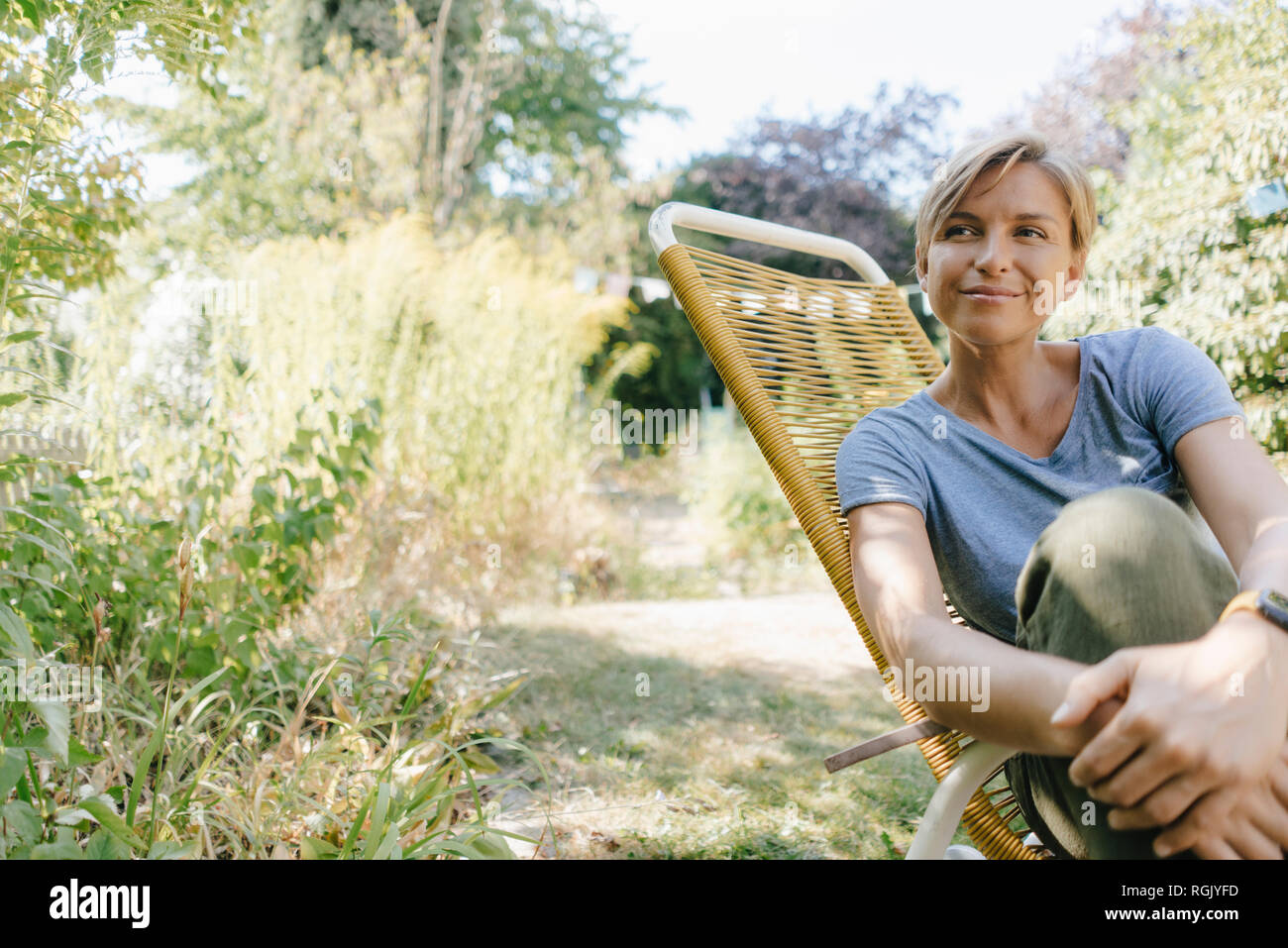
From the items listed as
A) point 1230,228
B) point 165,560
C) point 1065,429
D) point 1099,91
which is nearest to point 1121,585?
point 1065,429

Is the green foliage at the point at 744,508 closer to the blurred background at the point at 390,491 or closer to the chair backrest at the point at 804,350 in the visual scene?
the blurred background at the point at 390,491

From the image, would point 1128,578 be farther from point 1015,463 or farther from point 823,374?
point 823,374

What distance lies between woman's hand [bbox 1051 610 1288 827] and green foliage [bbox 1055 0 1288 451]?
10.2 ft

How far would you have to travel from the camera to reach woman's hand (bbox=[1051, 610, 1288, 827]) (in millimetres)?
814

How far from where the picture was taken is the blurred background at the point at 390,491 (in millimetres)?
1660

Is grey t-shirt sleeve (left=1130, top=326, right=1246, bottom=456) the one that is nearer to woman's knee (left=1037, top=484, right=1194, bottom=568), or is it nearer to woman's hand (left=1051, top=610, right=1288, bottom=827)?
woman's knee (left=1037, top=484, right=1194, bottom=568)

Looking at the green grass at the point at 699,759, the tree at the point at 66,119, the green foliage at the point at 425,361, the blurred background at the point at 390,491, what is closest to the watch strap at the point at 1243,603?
the blurred background at the point at 390,491

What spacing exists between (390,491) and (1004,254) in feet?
7.40

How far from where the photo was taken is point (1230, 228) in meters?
3.58

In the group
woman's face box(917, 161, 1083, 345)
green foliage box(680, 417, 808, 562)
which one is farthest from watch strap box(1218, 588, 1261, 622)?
green foliage box(680, 417, 808, 562)

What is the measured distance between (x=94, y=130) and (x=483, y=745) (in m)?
1.93

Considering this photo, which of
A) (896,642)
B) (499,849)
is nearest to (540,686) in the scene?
(499,849)

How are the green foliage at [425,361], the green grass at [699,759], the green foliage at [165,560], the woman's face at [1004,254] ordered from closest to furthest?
the woman's face at [1004,254]
the green foliage at [165,560]
the green grass at [699,759]
the green foliage at [425,361]
